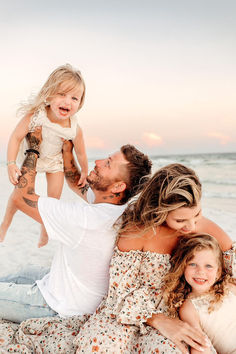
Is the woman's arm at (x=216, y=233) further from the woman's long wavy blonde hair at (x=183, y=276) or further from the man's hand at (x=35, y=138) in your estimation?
the man's hand at (x=35, y=138)

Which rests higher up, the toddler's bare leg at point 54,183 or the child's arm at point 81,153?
the child's arm at point 81,153

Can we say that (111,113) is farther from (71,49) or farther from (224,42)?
(224,42)

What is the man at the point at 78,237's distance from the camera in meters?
2.67

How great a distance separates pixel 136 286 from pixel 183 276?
380mm

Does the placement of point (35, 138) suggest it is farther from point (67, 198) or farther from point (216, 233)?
point (67, 198)

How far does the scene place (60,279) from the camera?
2.87m

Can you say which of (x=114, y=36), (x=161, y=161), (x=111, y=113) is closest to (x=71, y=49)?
(x=114, y=36)

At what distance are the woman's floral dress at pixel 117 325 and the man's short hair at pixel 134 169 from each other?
0.66m

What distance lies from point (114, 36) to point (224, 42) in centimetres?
563

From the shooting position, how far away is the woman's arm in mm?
2924

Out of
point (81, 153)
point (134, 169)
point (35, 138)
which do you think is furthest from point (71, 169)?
point (134, 169)

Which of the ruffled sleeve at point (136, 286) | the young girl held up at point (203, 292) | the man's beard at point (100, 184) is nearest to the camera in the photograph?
the ruffled sleeve at point (136, 286)

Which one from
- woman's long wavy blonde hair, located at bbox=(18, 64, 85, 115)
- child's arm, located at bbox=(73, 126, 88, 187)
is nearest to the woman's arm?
child's arm, located at bbox=(73, 126, 88, 187)

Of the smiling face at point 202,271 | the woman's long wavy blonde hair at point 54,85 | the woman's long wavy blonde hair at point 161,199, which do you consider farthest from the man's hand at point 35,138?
the smiling face at point 202,271
